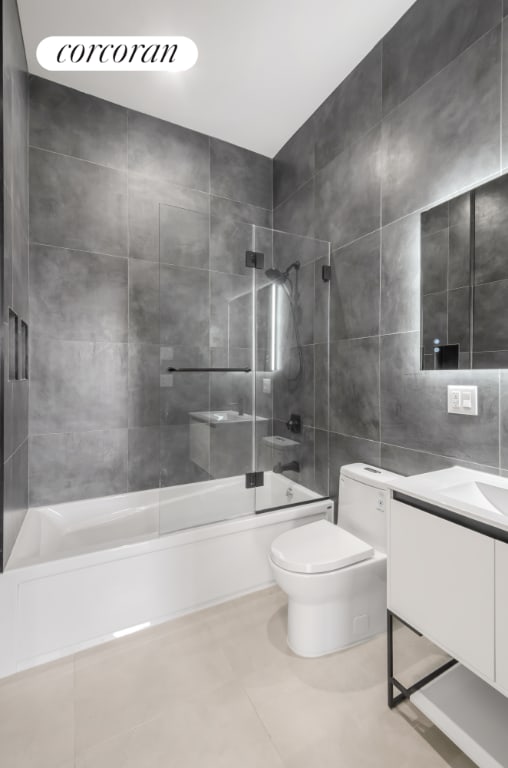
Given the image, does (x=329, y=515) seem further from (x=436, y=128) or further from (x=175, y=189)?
(x=175, y=189)

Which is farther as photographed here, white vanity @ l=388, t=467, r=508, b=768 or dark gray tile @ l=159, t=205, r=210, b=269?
dark gray tile @ l=159, t=205, r=210, b=269

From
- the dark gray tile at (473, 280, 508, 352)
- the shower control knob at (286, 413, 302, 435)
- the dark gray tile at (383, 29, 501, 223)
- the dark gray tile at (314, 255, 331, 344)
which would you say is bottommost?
the shower control knob at (286, 413, 302, 435)

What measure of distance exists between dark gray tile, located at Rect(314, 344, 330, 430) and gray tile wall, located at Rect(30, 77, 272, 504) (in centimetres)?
55

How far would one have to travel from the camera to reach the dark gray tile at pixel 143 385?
2.41 metres

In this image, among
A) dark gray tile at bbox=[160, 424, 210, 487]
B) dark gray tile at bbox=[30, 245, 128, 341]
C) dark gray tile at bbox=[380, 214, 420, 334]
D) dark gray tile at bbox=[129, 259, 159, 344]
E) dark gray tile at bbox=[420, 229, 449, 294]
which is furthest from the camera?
dark gray tile at bbox=[129, 259, 159, 344]

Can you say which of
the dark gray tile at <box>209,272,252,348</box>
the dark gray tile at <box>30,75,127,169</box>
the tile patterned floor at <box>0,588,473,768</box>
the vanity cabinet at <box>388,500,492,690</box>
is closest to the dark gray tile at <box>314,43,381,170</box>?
the dark gray tile at <box>209,272,252,348</box>

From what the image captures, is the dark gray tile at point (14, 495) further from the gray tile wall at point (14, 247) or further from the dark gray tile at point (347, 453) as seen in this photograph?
the dark gray tile at point (347, 453)

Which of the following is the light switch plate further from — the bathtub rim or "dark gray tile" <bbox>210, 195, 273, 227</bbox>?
"dark gray tile" <bbox>210, 195, 273, 227</bbox>

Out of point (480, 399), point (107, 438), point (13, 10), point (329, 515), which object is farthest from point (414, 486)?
point (13, 10)

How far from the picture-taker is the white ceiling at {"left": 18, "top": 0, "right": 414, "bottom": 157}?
174cm

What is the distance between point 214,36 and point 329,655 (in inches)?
120

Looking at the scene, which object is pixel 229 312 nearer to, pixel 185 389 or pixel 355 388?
pixel 185 389

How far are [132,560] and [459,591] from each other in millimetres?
1349

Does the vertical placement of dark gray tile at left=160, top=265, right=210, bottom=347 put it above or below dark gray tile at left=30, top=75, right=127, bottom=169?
below
